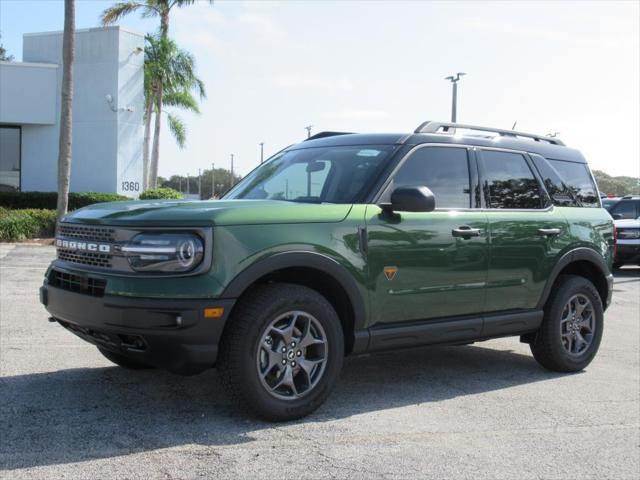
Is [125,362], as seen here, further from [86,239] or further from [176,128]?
[176,128]

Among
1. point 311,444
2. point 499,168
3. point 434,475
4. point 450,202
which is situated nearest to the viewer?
point 434,475

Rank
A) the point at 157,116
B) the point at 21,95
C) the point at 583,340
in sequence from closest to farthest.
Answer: the point at 583,340 → the point at 21,95 → the point at 157,116

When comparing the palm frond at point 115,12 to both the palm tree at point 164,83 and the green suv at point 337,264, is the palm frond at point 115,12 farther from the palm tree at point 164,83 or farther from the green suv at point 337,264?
the green suv at point 337,264

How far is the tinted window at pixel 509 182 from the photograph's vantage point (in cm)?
589

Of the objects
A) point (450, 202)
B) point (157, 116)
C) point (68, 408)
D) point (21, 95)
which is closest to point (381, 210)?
point (450, 202)

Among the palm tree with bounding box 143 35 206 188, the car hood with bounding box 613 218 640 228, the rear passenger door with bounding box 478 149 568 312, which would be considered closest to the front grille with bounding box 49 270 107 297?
the rear passenger door with bounding box 478 149 568 312

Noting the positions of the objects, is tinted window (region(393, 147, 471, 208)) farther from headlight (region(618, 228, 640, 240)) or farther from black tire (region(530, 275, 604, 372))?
headlight (region(618, 228, 640, 240))

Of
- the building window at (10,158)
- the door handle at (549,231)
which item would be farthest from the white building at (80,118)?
the door handle at (549,231)

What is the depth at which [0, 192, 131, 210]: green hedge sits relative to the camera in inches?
916

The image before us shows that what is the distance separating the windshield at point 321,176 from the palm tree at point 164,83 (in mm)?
26816

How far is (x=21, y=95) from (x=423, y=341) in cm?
2357

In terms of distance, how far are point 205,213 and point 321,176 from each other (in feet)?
4.55

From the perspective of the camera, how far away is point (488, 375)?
20.4 feet

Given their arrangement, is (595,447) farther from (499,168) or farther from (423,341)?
(499,168)
